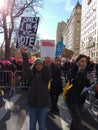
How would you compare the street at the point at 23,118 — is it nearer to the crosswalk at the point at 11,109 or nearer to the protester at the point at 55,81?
the crosswalk at the point at 11,109

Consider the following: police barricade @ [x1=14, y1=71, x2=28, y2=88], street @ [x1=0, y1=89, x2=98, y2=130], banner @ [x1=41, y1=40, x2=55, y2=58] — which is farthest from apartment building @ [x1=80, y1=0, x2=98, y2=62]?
banner @ [x1=41, y1=40, x2=55, y2=58]

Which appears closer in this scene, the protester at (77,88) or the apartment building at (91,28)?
the protester at (77,88)

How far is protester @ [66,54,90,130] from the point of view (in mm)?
6348

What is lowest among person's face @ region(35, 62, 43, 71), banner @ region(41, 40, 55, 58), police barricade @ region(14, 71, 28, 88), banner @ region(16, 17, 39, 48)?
police barricade @ region(14, 71, 28, 88)

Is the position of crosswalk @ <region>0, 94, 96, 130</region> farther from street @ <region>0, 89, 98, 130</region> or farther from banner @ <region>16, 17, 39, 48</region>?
banner @ <region>16, 17, 39, 48</region>

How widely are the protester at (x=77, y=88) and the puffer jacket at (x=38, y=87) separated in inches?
30.6

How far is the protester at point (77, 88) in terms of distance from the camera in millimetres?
6348

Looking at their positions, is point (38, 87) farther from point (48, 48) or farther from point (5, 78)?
point (5, 78)

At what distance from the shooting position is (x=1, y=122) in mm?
8422

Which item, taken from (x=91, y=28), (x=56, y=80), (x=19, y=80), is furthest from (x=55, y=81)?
(x=91, y=28)

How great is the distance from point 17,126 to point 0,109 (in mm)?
2417

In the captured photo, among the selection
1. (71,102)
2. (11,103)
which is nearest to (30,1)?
(11,103)

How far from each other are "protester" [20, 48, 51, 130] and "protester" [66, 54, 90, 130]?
30.6 inches

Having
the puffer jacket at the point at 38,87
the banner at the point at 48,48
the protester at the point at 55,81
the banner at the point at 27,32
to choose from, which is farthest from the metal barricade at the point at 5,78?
the puffer jacket at the point at 38,87
